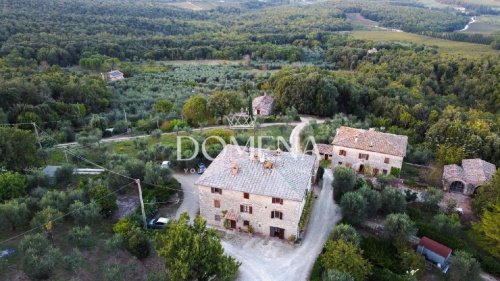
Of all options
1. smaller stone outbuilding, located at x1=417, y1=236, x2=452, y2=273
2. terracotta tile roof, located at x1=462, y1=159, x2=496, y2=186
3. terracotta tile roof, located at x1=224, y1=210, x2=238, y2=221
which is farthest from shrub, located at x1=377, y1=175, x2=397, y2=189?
terracotta tile roof, located at x1=224, y1=210, x2=238, y2=221

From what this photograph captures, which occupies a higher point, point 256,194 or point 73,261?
point 256,194

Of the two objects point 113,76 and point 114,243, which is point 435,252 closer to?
point 114,243

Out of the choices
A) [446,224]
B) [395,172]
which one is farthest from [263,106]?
[446,224]

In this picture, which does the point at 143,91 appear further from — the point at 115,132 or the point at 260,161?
the point at 260,161

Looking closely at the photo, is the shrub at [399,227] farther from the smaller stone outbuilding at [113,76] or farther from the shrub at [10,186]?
the smaller stone outbuilding at [113,76]

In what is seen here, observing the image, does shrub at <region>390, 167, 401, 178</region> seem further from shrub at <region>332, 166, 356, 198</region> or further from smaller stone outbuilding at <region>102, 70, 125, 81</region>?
smaller stone outbuilding at <region>102, 70, 125, 81</region>

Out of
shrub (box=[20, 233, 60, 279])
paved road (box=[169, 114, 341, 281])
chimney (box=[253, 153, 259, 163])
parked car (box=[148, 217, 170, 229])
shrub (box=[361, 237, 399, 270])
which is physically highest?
chimney (box=[253, 153, 259, 163])

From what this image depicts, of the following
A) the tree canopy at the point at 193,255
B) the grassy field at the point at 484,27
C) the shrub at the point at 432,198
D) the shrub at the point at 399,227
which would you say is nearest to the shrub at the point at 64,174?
the tree canopy at the point at 193,255
